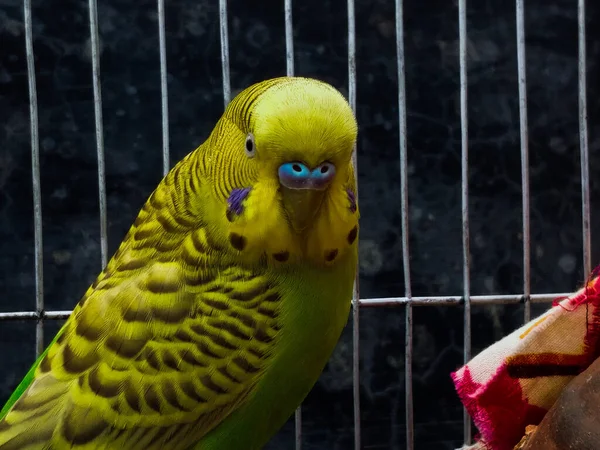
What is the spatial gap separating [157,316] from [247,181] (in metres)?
0.20

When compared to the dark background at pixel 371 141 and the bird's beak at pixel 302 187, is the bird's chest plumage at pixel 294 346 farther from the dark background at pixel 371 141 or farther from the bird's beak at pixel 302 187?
the dark background at pixel 371 141

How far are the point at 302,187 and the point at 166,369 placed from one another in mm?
271

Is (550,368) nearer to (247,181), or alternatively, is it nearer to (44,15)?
(247,181)

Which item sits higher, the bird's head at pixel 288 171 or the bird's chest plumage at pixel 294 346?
the bird's head at pixel 288 171

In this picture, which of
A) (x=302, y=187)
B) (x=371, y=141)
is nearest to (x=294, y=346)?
(x=302, y=187)

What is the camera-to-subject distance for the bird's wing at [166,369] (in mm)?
761

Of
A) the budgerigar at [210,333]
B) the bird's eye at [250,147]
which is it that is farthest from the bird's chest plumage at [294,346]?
the bird's eye at [250,147]

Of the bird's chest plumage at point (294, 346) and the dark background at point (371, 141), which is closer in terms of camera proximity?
the bird's chest plumage at point (294, 346)

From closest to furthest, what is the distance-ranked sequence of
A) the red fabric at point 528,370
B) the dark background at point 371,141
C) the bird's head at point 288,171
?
the bird's head at point 288,171, the red fabric at point 528,370, the dark background at point 371,141

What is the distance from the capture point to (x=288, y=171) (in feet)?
2.13

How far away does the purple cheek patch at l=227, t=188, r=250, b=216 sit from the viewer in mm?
704

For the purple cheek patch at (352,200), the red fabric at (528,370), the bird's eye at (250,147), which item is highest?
the bird's eye at (250,147)

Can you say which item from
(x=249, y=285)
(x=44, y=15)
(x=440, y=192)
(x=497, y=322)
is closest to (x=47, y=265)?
(x=44, y=15)

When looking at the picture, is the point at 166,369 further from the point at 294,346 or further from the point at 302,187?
the point at 302,187
